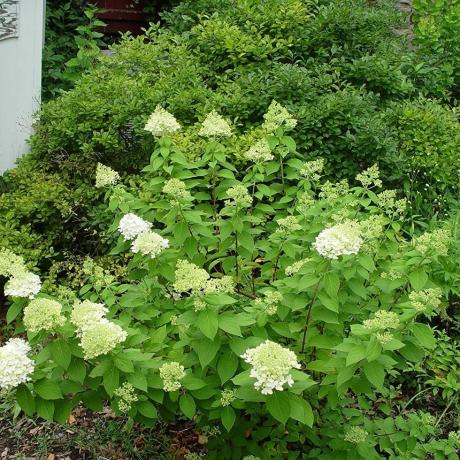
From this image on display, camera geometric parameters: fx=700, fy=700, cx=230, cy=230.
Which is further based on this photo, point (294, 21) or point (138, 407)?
point (294, 21)

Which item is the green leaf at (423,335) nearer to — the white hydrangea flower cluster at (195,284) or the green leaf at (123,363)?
the white hydrangea flower cluster at (195,284)

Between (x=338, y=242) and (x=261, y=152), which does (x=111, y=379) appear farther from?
(x=261, y=152)

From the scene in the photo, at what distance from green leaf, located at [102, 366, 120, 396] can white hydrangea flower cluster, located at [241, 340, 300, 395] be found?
1.44ft

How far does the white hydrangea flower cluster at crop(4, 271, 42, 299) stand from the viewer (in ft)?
7.01

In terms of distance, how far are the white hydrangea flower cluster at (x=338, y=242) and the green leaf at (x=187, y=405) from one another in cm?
65

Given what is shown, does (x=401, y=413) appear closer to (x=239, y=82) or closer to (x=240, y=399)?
(x=240, y=399)

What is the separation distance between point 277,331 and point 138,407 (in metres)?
0.52

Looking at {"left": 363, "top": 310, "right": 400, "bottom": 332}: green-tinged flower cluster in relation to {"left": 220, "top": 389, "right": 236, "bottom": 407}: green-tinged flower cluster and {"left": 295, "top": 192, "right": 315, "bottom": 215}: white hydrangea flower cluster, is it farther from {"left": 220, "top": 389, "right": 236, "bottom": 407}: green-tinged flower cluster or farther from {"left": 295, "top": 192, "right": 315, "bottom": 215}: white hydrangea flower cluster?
{"left": 295, "top": 192, "right": 315, "bottom": 215}: white hydrangea flower cluster

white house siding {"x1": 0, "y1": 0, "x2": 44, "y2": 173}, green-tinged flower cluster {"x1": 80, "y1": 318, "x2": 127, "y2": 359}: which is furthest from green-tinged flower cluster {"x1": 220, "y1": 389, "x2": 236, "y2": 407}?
white house siding {"x1": 0, "y1": 0, "x2": 44, "y2": 173}

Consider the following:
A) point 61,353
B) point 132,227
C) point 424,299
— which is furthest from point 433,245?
point 61,353

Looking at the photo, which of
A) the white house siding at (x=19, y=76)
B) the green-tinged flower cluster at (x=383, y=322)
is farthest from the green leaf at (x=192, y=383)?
the white house siding at (x=19, y=76)

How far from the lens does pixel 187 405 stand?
7.43ft

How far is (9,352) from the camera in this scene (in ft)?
6.50

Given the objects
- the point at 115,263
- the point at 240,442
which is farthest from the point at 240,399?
the point at 115,263
